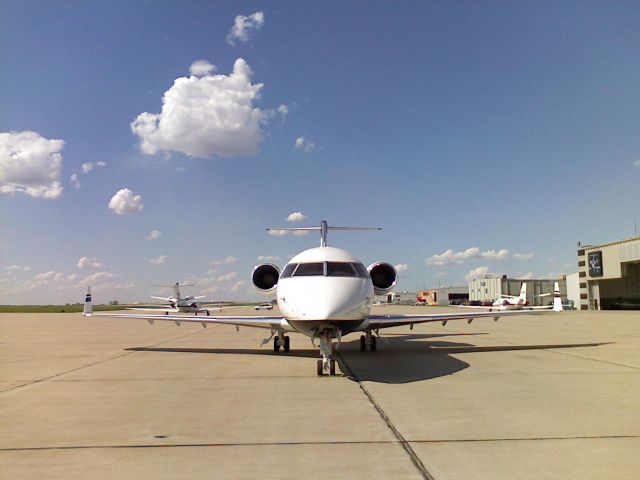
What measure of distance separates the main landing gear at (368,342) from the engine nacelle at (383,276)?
1252mm

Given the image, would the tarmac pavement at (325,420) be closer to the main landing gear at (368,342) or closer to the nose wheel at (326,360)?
the nose wheel at (326,360)

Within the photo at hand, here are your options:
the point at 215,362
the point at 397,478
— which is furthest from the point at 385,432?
the point at 215,362

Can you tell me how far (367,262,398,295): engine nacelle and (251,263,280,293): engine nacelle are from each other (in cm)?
279

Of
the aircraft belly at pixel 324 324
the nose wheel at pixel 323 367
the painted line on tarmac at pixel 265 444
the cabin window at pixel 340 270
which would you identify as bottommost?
the painted line on tarmac at pixel 265 444

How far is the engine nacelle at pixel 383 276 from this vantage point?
47.5ft

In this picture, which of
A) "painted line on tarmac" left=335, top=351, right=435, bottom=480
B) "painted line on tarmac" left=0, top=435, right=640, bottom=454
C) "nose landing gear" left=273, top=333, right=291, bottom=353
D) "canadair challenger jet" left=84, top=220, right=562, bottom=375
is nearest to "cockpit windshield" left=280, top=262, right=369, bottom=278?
"canadair challenger jet" left=84, top=220, right=562, bottom=375

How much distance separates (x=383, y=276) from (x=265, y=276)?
3.44 metres

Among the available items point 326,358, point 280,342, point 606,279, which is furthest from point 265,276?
point 606,279

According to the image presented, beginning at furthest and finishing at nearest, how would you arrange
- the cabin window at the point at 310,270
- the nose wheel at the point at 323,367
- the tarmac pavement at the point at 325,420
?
the cabin window at the point at 310,270 < the nose wheel at the point at 323,367 < the tarmac pavement at the point at 325,420

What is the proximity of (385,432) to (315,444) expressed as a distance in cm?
89

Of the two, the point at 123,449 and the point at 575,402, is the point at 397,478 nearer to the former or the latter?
the point at 123,449

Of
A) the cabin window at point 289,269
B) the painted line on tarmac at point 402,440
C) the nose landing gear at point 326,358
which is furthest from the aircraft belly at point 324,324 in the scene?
the cabin window at point 289,269

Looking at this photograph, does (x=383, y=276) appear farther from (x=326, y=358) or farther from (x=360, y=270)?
(x=326, y=358)

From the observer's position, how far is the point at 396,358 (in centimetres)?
1280
